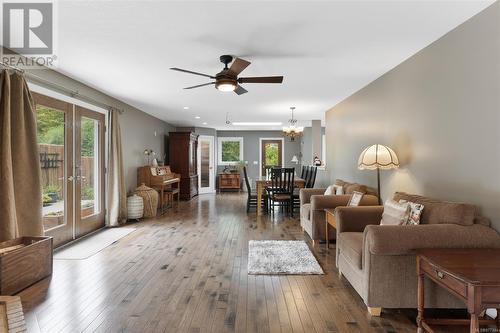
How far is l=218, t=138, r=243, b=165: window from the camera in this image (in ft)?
38.1

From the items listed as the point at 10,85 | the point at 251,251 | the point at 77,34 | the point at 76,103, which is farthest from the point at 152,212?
the point at 77,34

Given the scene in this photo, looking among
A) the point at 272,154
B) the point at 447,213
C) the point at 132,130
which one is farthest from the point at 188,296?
the point at 272,154

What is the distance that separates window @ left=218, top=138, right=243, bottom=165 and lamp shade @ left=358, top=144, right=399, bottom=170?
831 centimetres

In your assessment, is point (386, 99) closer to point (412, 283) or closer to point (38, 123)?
point (412, 283)

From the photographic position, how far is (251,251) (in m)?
3.88

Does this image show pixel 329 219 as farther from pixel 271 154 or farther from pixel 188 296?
pixel 271 154

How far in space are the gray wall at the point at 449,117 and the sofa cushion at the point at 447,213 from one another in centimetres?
19

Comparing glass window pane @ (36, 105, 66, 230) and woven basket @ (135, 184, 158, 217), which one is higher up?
glass window pane @ (36, 105, 66, 230)

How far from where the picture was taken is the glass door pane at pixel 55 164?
3797 millimetres

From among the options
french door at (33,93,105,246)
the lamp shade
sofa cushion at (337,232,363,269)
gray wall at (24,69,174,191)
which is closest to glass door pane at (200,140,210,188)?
gray wall at (24,69,174,191)

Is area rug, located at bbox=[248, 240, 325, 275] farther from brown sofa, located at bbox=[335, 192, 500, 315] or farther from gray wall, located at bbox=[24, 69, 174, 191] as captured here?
gray wall, located at bbox=[24, 69, 174, 191]

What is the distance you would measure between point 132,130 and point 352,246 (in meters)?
5.61

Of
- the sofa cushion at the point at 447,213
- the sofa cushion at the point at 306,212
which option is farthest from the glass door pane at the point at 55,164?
the sofa cushion at the point at 447,213

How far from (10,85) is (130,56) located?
4.27ft
